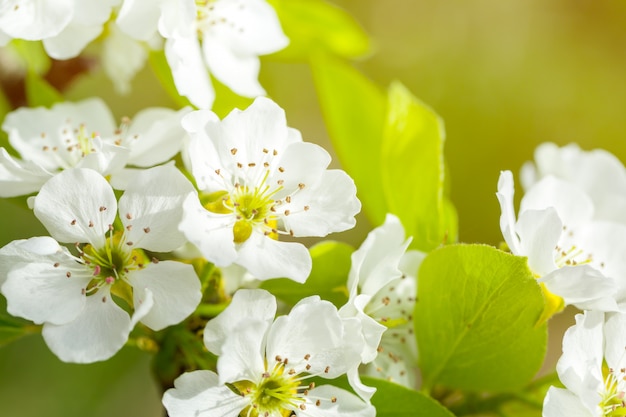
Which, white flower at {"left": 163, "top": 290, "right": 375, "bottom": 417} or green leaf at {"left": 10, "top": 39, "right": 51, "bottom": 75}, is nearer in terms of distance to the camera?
white flower at {"left": 163, "top": 290, "right": 375, "bottom": 417}

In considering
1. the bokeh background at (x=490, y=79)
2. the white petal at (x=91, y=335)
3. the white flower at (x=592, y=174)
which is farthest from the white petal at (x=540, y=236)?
the bokeh background at (x=490, y=79)

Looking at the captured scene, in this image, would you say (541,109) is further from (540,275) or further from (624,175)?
(540,275)

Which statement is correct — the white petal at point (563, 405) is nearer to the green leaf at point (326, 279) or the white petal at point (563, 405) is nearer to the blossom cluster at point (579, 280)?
the blossom cluster at point (579, 280)

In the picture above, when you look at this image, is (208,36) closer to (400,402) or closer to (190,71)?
(190,71)

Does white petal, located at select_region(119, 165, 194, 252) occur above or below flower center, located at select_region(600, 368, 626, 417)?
above

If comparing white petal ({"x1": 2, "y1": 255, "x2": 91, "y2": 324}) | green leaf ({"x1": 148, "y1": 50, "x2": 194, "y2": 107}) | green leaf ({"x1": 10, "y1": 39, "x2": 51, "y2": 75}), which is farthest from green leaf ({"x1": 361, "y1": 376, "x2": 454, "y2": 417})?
green leaf ({"x1": 10, "y1": 39, "x2": 51, "y2": 75})

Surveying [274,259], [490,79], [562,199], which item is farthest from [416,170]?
[490,79]

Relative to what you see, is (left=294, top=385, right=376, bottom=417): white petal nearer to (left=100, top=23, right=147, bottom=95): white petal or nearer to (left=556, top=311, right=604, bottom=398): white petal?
(left=556, top=311, right=604, bottom=398): white petal
